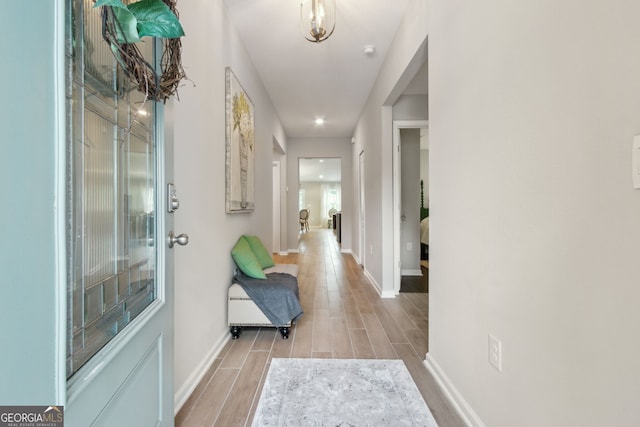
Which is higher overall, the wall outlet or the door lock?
the door lock

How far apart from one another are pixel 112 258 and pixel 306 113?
15.0ft

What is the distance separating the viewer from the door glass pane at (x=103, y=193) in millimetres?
635

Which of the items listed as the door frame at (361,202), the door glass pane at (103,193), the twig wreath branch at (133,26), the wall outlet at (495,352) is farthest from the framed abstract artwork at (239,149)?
the door frame at (361,202)

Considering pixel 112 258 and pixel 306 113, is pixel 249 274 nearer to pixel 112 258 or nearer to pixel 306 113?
pixel 112 258

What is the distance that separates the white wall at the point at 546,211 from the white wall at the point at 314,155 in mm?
5114

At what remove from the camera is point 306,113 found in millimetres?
4965

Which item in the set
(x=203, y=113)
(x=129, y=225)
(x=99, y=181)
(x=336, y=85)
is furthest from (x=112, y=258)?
(x=336, y=85)

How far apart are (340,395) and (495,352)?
0.85m

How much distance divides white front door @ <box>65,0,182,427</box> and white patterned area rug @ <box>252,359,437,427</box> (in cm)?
58

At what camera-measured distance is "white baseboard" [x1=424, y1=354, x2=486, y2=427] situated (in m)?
1.33

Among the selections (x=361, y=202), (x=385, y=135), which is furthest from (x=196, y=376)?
(x=361, y=202)

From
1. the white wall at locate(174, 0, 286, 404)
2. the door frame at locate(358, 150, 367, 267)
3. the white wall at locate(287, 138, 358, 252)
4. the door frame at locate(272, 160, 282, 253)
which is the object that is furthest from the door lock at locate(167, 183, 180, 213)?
the white wall at locate(287, 138, 358, 252)

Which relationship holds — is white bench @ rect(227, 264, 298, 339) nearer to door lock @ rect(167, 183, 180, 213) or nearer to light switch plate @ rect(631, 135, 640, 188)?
door lock @ rect(167, 183, 180, 213)

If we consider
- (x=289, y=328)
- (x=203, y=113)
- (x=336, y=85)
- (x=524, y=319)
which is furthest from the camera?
(x=336, y=85)
